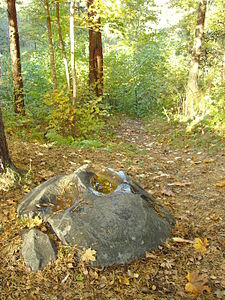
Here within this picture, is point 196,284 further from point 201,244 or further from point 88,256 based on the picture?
point 88,256

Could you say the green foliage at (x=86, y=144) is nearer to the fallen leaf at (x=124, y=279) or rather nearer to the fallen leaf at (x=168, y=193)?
the fallen leaf at (x=168, y=193)

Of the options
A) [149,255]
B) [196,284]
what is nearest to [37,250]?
[149,255]

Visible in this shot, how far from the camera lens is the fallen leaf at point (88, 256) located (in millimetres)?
2433

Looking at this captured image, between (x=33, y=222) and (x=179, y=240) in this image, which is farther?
(x=179, y=240)

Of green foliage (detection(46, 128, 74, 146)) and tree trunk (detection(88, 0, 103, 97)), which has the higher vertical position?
tree trunk (detection(88, 0, 103, 97))

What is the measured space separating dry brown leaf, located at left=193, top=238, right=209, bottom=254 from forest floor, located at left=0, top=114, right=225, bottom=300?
1 centimetres

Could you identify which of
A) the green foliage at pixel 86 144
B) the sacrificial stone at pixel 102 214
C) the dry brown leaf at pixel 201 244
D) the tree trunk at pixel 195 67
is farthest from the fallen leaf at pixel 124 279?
the tree trunk at pixel 195 67

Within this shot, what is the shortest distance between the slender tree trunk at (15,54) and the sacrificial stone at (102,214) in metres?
4.93

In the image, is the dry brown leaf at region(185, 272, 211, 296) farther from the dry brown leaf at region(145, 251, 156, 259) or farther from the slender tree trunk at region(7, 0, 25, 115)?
the slender tree trunk at region(7, 0, 25, 115)

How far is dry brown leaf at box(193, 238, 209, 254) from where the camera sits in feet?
9.37

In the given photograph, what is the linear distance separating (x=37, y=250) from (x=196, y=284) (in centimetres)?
145

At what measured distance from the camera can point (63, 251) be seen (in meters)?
2.49

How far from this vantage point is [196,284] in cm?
238

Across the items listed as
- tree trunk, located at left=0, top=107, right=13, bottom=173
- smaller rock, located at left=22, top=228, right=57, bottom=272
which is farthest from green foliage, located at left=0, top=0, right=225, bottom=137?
smaller rock, located at left=22, top=228, right=57, bottom=272
